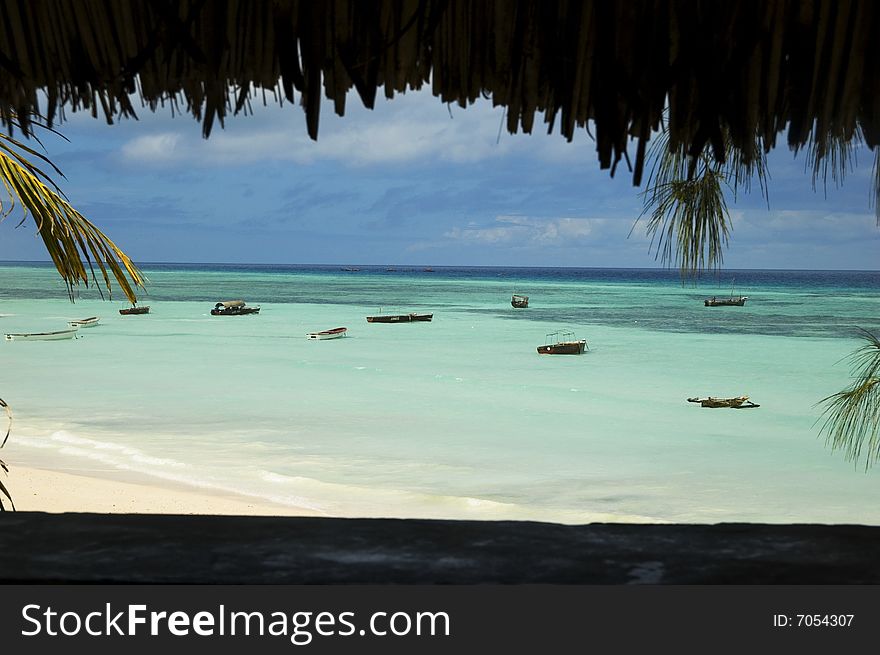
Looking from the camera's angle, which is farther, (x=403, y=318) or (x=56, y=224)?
(x=403, y=318)

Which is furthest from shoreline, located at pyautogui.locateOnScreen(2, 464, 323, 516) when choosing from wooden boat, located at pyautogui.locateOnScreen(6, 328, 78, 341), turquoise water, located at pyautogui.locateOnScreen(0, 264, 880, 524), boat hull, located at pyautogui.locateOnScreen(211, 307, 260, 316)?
boat hull, located at pyautogui.locateOnScreen(211, 307, 260, 316)

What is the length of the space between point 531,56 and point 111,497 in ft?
22.5

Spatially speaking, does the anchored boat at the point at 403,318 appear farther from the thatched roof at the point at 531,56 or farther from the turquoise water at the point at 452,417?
the thatched roof at the point at 531,56

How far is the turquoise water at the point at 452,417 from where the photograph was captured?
922cm

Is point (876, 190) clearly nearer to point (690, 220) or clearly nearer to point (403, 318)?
point (690, 220)

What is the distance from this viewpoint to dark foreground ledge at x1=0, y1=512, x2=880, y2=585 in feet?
2.74

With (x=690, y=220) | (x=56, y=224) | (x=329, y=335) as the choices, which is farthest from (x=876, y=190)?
(x=329, y=335)

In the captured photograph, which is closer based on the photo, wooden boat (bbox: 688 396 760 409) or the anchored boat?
wooden boat (bbox: 688 396 760 409)

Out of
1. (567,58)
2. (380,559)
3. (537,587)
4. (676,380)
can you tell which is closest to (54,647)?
(380,559)

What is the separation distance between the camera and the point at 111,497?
24.1 feet

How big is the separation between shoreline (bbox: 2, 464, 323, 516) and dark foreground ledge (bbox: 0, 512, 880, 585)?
5.99 metres

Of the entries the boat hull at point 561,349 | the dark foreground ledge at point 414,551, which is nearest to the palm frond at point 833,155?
the dark foreground ledge at point 414,551

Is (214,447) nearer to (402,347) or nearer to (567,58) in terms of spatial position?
(567,58)

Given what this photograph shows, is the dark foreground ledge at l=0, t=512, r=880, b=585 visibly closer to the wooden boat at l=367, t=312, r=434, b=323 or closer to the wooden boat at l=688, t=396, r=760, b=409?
the wooden boat at l=688, t=396, r=760, b=409
